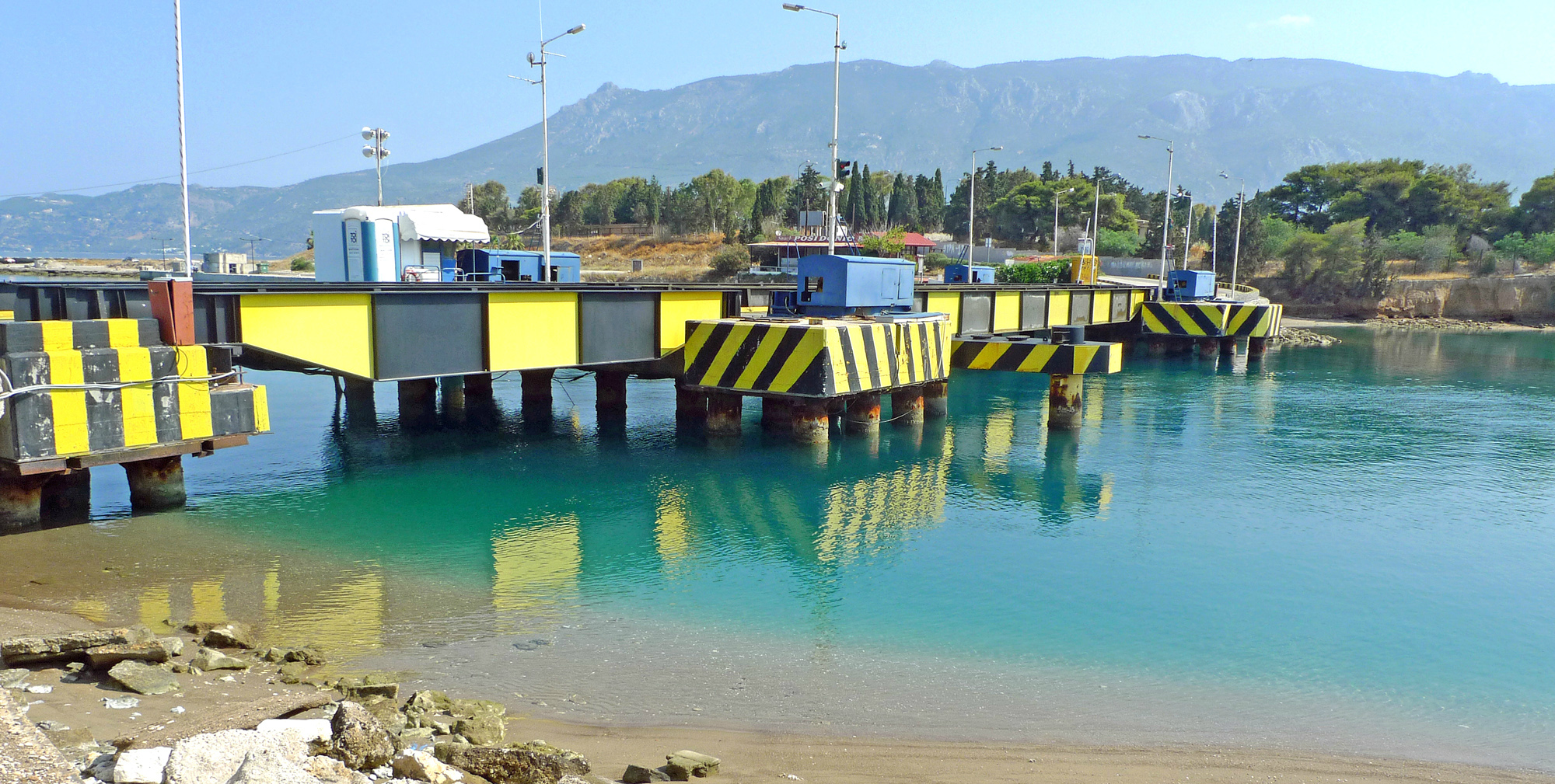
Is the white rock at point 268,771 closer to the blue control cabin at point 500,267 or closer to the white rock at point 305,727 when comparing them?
the white rock at point 305,727

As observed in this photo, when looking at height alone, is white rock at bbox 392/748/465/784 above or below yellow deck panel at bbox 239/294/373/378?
below

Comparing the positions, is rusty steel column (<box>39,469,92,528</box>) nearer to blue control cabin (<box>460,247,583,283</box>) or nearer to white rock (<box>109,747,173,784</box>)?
white rock (<box>109,747,173,784</box>)

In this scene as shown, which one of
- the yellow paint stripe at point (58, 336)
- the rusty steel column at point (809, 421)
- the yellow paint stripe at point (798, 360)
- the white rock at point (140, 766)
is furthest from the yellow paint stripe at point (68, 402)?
the rusty steel column at point (809, 421)

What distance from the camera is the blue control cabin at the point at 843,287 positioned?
2311 cm

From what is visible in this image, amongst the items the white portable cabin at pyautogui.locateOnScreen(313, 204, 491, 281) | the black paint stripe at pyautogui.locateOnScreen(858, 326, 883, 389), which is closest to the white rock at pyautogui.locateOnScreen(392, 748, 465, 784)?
the black paint stripe at pyautogui.locateOnScreen(858, 326, 883, 389)

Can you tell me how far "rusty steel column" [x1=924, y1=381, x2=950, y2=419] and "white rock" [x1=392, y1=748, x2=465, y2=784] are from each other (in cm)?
2259

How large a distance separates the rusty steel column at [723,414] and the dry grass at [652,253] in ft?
205

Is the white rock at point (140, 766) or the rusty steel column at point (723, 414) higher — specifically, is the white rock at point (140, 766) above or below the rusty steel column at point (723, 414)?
above

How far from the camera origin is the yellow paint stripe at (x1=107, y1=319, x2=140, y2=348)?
43.1 feet

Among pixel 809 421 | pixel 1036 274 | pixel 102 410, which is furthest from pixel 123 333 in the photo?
pixel 1036 274

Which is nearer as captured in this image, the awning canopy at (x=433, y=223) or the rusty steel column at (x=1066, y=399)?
the rusty steel column at (x=1066, y=399)

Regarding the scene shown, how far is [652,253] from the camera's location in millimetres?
105375

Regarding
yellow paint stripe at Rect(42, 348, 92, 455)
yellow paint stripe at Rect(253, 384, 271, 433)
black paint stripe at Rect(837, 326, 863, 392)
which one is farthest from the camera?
black paint stripe at Rect(837, 326, 863, 392)

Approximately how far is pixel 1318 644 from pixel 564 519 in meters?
10.9
